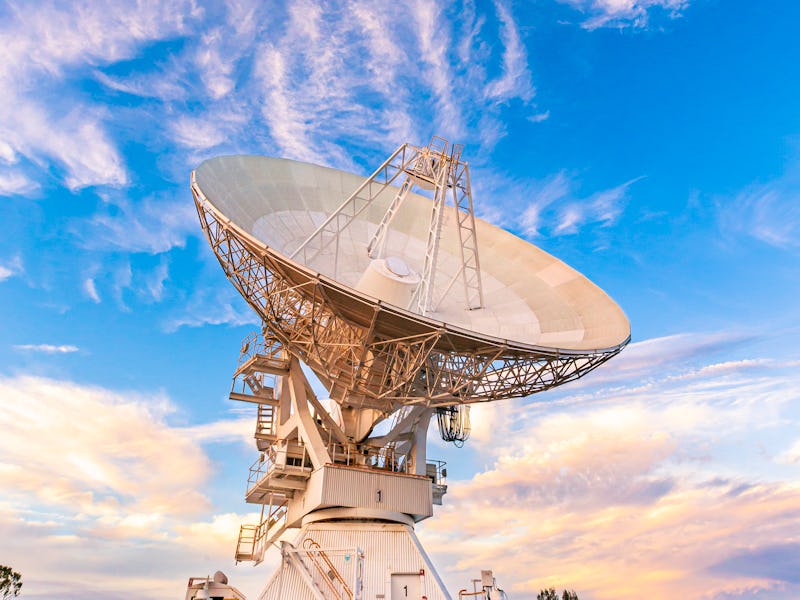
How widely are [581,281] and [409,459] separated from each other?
30.6ft

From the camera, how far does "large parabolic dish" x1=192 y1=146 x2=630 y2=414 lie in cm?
2019

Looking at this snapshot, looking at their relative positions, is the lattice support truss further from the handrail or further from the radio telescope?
the handrail

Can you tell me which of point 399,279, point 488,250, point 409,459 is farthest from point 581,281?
point 409,459

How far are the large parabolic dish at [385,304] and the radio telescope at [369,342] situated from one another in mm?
63

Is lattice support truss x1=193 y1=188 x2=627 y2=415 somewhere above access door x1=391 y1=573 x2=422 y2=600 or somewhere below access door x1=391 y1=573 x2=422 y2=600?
above

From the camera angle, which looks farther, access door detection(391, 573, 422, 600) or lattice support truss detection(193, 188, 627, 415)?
access door detection(391, 573, 422, 600)

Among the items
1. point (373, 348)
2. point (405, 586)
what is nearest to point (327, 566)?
point (405, 586)

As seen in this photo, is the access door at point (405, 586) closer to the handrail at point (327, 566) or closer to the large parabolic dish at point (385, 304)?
the handrail at point (327, 566)

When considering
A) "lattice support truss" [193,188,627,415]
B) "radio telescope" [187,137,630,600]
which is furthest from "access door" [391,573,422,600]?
"lattice support truss" [193,188,627,415]

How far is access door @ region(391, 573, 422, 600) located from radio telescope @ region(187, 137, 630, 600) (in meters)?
0.05

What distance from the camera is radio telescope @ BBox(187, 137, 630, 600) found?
20766 mm

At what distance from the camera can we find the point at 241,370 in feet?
87.3

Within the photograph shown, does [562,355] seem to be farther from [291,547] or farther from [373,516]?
[291,547]

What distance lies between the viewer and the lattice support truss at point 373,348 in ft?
65.0
